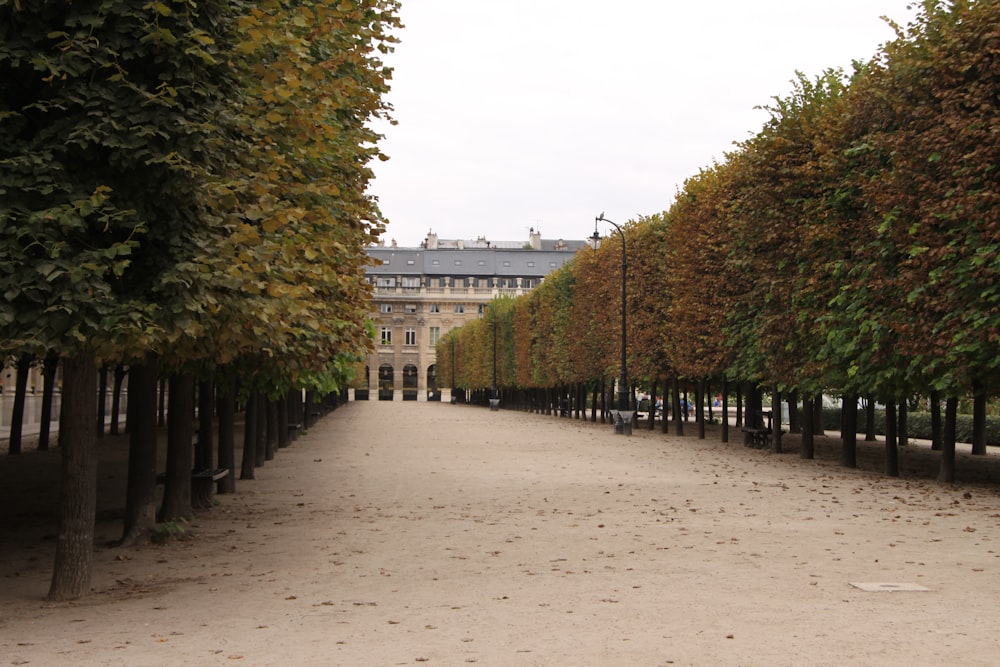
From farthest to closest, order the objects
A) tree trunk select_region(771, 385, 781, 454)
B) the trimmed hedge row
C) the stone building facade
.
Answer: the stone building facade < the trimmed hedge row < tree trunk select_region(771, 385, 781, 454)

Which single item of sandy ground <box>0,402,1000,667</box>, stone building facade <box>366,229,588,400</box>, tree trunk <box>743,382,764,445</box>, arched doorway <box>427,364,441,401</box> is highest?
stone building facade <box>366,229,588,400</box>

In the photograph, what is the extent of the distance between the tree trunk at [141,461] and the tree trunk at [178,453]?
1.67m

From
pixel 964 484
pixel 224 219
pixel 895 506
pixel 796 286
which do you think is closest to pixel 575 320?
pixel 796 286

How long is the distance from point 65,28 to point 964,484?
66.7ft

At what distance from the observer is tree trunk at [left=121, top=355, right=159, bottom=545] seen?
47.0 feet

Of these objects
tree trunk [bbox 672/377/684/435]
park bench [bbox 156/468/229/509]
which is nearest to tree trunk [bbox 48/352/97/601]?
park bench [bbox 156/468/229/509]

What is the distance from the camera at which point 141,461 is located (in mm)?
14352

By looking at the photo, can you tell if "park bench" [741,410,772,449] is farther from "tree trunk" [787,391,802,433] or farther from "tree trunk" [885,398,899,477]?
"tree trunk" [885,398,899,477]

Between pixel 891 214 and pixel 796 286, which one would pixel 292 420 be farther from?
pixel 891 214

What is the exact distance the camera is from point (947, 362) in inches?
859

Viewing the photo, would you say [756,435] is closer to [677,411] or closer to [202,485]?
[677,411]

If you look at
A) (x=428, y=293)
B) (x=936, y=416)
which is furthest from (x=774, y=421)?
(x=428, y=293)

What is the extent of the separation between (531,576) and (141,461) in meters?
5.34

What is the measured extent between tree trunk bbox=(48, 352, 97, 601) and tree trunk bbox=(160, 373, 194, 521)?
537cm
